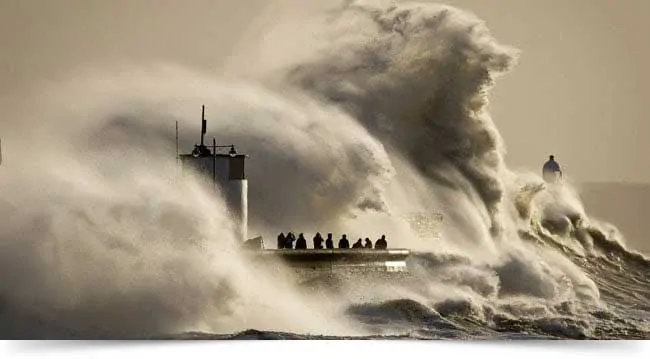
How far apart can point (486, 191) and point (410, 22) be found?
0.98 m

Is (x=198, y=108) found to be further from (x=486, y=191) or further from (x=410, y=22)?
(x=486, y=191)

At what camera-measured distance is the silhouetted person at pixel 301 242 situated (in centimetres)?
525

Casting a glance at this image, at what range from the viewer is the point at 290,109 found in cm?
530

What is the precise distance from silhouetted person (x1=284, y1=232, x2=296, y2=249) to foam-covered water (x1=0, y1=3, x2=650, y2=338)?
0.04 m

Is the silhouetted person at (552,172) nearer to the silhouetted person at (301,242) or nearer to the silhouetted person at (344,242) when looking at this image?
the silhouetted person at (344,242)

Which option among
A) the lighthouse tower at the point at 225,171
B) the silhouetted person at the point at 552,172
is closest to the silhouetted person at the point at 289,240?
the lighthouse tower at the point at 225,171

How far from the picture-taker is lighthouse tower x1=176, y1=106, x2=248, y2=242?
17.0 feet

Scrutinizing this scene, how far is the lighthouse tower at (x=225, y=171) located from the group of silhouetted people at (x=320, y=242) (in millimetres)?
209

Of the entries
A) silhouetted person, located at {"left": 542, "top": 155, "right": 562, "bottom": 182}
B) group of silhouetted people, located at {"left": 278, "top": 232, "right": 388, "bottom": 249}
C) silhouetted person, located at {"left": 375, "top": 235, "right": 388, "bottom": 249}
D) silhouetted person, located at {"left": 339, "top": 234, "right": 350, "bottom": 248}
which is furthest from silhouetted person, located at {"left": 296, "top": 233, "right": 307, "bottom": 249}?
silhouetted person, located at {"left": 542, "top": 155, "right": 562, "bottom": 182}

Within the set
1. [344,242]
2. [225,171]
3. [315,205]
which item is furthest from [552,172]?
[225,171]

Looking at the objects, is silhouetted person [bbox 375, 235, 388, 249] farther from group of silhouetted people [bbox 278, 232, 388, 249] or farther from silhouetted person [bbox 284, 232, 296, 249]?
silhouetted person [bbox 284, 232, 296, 249]

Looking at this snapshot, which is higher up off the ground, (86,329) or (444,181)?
(444,181)

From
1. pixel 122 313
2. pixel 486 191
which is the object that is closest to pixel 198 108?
pixel 122 313

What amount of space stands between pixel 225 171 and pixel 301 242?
542 millimetres
